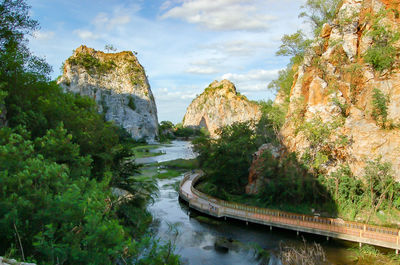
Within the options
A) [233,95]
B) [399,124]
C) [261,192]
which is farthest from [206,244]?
[233,95]

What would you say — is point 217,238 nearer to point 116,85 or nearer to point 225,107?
point 116,85

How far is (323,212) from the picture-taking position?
97.3 ft

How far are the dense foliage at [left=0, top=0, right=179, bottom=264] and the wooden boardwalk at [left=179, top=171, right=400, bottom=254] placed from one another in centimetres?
973

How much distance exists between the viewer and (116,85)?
10856 centimetres

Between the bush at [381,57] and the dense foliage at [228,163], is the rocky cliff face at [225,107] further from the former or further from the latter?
the bush at [381,57]

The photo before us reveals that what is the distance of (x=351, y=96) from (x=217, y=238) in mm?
23192

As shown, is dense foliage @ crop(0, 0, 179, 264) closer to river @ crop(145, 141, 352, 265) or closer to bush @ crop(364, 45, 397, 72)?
river @ crop(145, 141, 352, 265)

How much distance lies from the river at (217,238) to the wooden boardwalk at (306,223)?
77cm

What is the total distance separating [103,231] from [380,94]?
1238 inches

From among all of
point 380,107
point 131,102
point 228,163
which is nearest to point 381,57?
point 380,107

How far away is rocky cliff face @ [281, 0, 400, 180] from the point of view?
3047 cm

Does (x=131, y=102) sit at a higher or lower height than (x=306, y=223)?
higher

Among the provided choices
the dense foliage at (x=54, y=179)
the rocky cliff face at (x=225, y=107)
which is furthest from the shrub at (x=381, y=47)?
the rocky cliff face at (x=225, y=107)

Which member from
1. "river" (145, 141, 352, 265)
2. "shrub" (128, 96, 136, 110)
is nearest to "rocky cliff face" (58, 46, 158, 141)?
"shrub" (128, 96, 136, 110)
